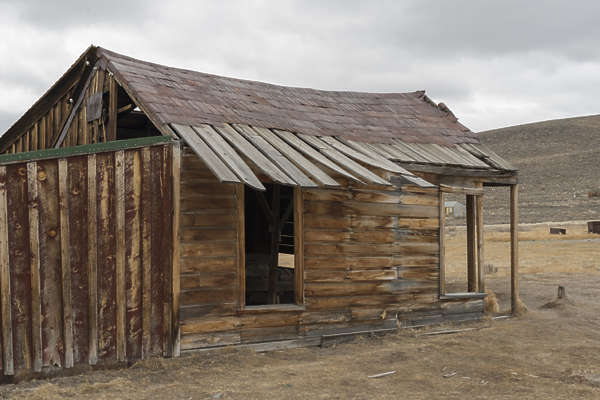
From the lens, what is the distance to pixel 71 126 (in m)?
10.5

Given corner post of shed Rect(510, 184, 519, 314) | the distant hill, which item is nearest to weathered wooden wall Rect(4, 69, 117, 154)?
corner post of shed Rect(510, 184, 519, 314)

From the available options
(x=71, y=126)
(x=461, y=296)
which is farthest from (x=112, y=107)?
(x=461, y=296)

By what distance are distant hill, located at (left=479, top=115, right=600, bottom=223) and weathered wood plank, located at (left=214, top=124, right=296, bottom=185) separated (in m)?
35.8

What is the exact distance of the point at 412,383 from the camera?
252 inches

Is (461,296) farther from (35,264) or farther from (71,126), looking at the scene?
(71,126)

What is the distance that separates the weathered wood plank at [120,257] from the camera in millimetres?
6668

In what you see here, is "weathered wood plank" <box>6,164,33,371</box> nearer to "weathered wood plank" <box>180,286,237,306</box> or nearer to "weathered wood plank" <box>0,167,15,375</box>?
"weathered wood plank" <box>0,167,15,375</box>

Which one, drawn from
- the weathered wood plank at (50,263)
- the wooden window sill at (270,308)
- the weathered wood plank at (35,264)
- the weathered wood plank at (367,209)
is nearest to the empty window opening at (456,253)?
the weathered wood plank at (367,209)

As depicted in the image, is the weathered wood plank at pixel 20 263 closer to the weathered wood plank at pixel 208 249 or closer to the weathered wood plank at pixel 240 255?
the weathered wood plank at pixel 208 249

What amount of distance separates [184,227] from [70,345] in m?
1.82

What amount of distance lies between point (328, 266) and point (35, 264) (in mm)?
3812

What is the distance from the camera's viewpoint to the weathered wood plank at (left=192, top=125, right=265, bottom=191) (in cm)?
652

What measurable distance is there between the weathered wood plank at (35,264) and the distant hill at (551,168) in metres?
38.2

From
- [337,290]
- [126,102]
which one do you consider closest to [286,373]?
[337,290]
